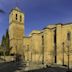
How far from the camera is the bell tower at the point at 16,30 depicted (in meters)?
83.2

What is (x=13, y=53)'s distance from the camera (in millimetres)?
81000

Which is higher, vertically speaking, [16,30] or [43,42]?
[16,30]

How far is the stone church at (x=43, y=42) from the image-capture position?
56344 mm

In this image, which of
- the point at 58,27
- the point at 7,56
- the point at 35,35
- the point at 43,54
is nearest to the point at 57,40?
the point at 58,27

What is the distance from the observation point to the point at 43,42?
220 ft

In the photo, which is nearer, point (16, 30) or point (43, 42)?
point (43, 42)

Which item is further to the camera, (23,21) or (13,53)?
(23,21)

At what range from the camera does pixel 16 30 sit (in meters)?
86.3

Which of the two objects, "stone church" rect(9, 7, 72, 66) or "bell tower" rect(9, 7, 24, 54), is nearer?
"stone church" rect(9, 7, 72, 66)

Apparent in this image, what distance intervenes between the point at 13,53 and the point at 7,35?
40.9 ft

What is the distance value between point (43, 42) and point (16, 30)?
22058mm

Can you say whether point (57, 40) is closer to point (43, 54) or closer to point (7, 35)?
point (43, 54)

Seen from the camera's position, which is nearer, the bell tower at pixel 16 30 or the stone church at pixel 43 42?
the stone church at pixel 43 42

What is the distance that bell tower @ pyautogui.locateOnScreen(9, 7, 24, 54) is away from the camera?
83175 millimetres
